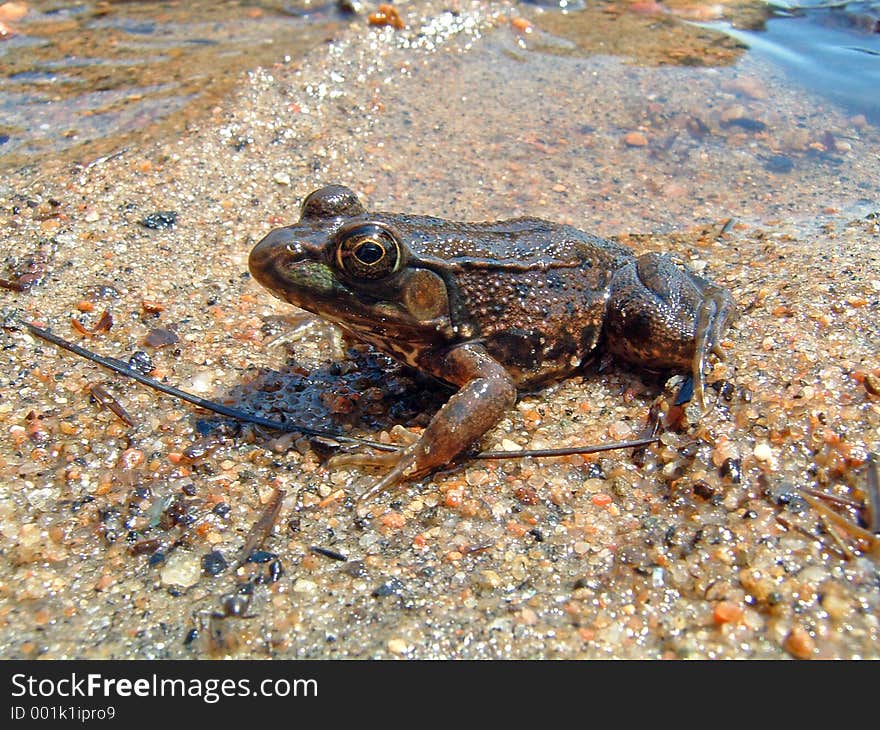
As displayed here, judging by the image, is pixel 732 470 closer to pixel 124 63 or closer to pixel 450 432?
pixel 450 432

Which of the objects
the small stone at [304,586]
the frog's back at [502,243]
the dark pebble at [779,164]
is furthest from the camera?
the dark pebble at [779,164]

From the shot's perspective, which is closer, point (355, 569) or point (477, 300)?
point (355, 569)

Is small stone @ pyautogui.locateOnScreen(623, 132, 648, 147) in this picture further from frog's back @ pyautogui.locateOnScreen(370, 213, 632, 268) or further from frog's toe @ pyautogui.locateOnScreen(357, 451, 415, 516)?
frog's toe @ pyautogui.locateOnScreen(357, 451, 415, 516)

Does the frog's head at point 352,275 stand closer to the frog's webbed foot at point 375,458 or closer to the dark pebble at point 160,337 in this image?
the frog's webbed foot at point 375,458

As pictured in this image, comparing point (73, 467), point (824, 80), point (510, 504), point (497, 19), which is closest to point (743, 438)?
point (510, 504)

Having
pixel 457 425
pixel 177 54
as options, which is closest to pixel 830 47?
pixel 177 54

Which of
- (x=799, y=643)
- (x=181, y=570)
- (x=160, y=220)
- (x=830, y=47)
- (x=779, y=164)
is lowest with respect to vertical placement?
(x=181, y=570)

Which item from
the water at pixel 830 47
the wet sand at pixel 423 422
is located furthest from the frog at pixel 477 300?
the water at pixel 830 47

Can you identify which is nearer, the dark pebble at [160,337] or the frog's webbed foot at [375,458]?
the frog's webbed foot at [375,458]
